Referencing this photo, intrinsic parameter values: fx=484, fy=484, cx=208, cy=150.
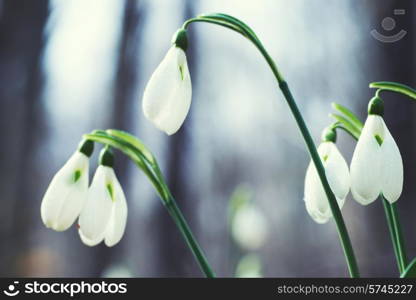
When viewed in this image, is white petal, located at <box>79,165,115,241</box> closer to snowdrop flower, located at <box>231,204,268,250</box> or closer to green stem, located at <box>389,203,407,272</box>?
green stem, located at <box>389,203,407,272</box>

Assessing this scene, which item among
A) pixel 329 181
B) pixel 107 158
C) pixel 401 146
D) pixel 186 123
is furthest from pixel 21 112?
pixel 329 181

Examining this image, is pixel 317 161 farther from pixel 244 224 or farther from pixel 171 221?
pixel 171 221

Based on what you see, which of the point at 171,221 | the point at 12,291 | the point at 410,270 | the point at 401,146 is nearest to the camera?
the point at 410,270

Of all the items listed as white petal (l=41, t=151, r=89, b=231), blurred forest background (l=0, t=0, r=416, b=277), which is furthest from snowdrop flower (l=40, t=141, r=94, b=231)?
blurred forest background (l=0, t=0, r=416, b=277)

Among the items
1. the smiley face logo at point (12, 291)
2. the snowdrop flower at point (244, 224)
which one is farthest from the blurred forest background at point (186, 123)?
the smiley face logo at point (12, 291)

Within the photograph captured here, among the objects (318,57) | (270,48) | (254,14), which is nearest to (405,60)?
(318,57)

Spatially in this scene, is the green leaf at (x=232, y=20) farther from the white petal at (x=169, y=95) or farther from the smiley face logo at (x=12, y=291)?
the smiley face logo at (x=12, y=291)

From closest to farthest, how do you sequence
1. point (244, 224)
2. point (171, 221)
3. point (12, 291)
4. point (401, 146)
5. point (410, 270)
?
1. point (410, 270)
2. point (12, 291)
3. point (244, 224)
4. point (401, 146)
5. point (171, 221)

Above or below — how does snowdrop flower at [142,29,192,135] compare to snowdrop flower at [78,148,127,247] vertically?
above
